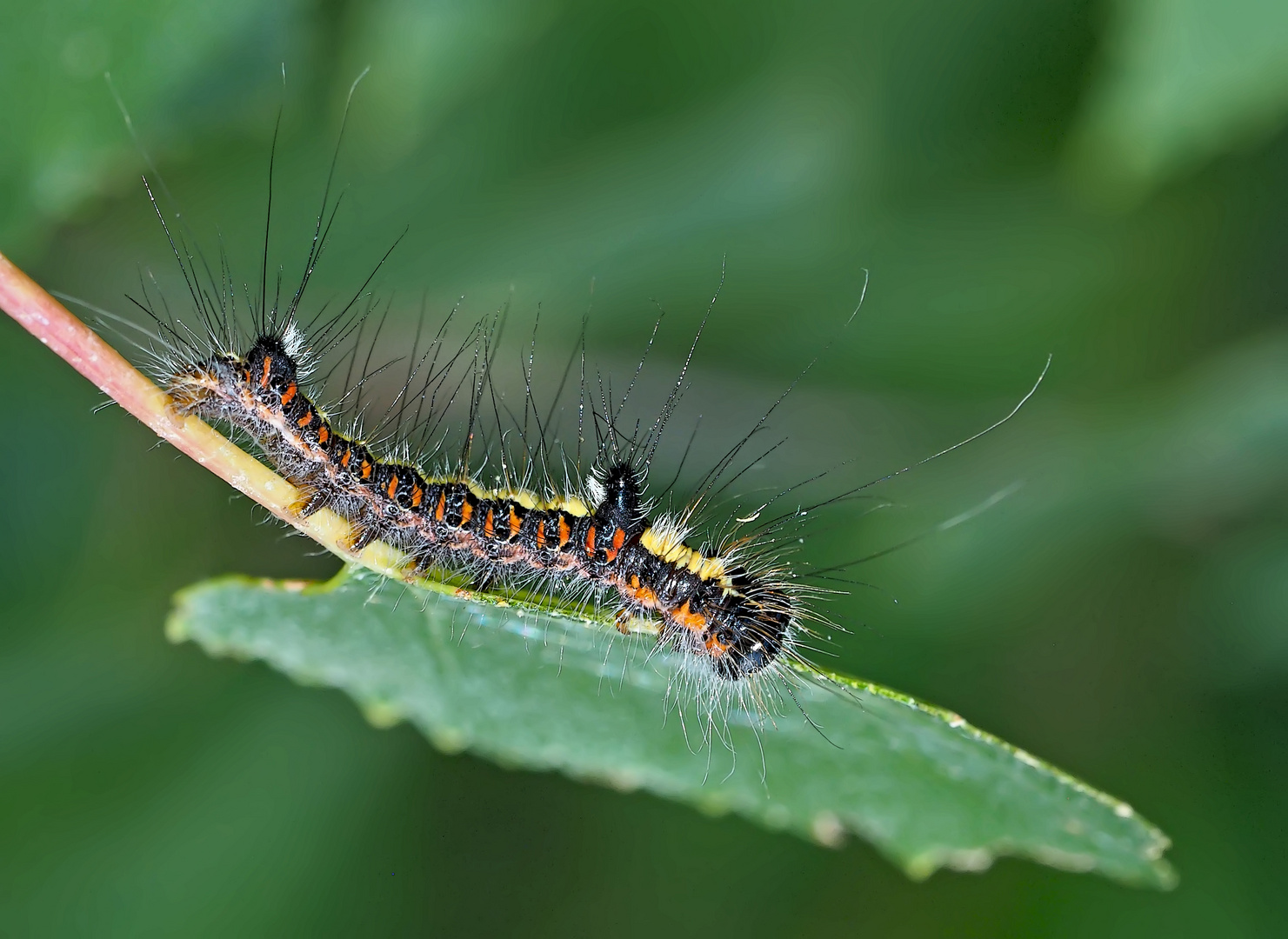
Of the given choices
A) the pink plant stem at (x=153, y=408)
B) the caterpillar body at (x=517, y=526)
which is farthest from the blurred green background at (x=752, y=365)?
the pink plant stem at (x=153, y=408)

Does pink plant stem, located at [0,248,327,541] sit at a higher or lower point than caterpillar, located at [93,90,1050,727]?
lower

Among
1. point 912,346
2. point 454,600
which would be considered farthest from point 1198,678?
point 454,600

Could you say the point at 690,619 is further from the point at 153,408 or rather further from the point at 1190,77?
the point at 1190,77

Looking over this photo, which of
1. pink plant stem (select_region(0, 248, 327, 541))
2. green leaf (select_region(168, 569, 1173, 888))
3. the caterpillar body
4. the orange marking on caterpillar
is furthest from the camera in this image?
the orange marking on caterpillar

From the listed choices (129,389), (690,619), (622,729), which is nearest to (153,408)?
(129,389)

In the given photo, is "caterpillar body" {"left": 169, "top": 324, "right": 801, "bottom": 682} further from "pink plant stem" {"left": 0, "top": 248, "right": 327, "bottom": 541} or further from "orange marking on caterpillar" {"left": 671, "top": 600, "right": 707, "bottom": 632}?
"pink plant stem" {"left": 0, "top": 248, "right": 327, "bottom": 541}

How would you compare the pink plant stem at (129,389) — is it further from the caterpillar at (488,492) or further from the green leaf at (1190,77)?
the green leaf at (1190,77)

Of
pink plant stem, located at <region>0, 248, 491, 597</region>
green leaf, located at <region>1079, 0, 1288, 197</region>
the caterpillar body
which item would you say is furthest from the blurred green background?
pink plant stem, located at <region>0, 248, 491, 597</region>
